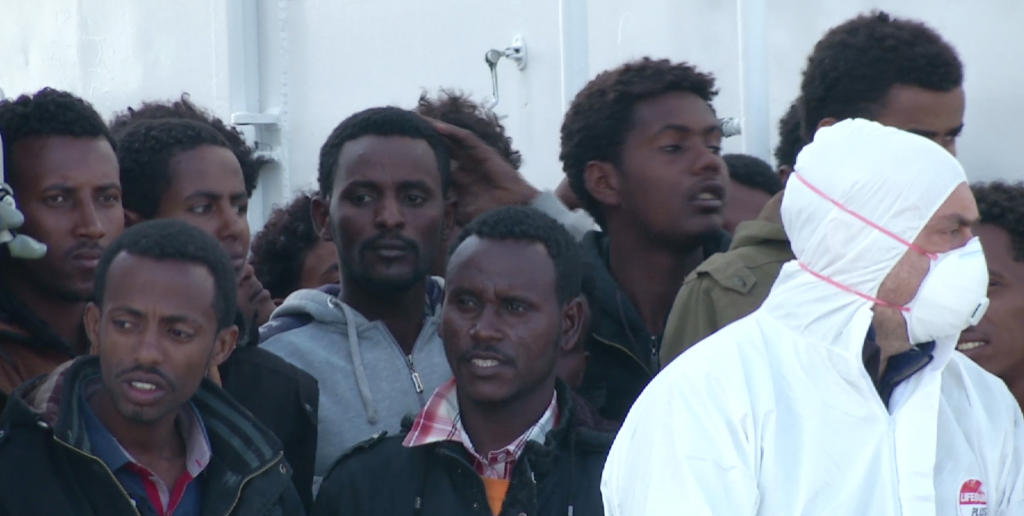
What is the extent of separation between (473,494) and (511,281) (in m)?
0.44

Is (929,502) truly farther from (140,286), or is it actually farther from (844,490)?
(140,286)

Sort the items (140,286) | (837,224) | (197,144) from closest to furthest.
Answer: (837,224), (140,286), (197,144)

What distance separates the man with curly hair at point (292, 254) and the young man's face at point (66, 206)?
1.14 metres

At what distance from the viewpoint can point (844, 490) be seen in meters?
2.05

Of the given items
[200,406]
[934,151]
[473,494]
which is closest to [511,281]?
[473,494]

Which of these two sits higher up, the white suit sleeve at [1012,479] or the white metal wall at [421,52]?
the white metal wall at [421,52]

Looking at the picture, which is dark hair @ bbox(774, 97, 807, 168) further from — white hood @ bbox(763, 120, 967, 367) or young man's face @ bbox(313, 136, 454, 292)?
white hood @ bbox(763, 120, 967, 367)

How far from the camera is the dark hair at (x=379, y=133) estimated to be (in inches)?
132

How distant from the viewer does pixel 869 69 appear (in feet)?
10.5

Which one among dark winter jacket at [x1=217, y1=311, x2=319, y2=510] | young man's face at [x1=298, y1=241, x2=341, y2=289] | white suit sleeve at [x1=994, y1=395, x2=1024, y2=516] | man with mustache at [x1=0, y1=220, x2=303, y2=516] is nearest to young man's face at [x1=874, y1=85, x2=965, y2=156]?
white suit sleeve at [x1=994, y1=395, x2=1024, y2=516]

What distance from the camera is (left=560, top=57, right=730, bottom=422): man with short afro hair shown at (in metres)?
3.20

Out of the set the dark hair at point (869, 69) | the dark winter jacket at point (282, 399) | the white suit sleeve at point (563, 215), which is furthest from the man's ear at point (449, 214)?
the dark hair at point (869, 69)

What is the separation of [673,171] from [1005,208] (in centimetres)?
79

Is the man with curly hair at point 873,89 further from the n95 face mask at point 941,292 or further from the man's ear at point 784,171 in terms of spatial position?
the n95 face mask at point 941,292
